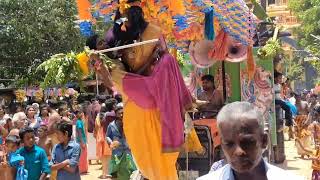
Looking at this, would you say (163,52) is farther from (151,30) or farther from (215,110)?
(215,110)

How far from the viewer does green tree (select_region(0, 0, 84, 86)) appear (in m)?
23.3

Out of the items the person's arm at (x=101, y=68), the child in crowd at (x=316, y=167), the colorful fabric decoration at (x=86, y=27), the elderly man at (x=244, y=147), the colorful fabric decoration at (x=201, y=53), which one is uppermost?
the colorful fabric decoration at (x=86, y=27)

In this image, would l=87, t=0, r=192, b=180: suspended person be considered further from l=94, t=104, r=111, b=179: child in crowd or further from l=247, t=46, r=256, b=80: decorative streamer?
l=94, t=104, r=111, b=179: child in crowd

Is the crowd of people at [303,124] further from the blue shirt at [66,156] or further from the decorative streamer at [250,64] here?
the blue shirt at [66,156]

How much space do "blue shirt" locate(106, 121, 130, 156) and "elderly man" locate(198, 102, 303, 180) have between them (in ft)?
16.1

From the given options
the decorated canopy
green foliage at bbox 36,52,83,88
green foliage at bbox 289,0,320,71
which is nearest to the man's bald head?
green foliage at bbox 36,52,83,88

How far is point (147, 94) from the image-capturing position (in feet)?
18.3

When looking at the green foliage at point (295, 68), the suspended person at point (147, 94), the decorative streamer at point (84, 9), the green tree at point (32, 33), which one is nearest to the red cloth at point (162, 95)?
the suspended person at point (147, 94)

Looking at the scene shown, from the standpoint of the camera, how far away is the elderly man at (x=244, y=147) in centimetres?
227

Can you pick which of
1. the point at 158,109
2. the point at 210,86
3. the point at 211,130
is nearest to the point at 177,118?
the point at 158,109

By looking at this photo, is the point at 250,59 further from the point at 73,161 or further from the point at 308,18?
the point at 308,18

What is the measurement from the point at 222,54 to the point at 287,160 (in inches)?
173

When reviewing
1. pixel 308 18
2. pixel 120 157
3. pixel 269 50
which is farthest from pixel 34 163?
pixel 308 18

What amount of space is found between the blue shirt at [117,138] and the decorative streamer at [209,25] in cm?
160
